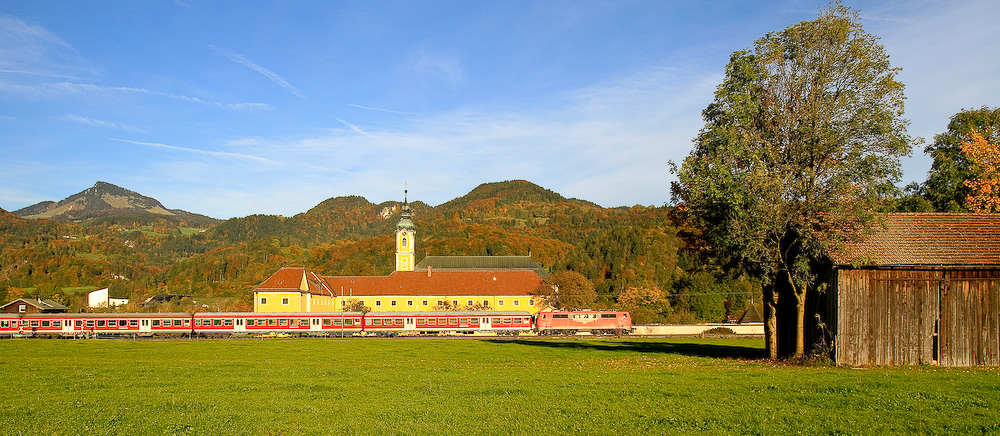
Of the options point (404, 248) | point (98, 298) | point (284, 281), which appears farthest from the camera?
point (98, 298)

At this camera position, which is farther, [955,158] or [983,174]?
[955,158]

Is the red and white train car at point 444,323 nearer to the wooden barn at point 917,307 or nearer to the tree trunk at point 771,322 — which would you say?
the tree trunk at point 771,322

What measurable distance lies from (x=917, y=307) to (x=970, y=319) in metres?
1.62

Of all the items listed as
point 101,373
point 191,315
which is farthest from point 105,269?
point 101,373

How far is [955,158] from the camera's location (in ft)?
123

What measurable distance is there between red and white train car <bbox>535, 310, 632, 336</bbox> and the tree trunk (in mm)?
27802

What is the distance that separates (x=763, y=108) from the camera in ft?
79.5

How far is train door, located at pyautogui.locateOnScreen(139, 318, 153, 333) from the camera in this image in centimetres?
5141

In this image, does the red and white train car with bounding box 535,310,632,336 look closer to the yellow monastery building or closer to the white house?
the yellow monastery building

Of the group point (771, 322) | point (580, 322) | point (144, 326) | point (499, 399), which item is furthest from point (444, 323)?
point (499, 399)

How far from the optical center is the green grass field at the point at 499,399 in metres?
11.6

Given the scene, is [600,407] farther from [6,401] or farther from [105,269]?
[105,269]

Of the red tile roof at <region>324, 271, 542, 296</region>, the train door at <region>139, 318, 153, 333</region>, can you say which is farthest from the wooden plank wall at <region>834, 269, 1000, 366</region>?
the red tile roof at <region>324, 271, 542, 296</region>

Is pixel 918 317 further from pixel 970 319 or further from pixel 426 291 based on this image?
pixel 426 291
